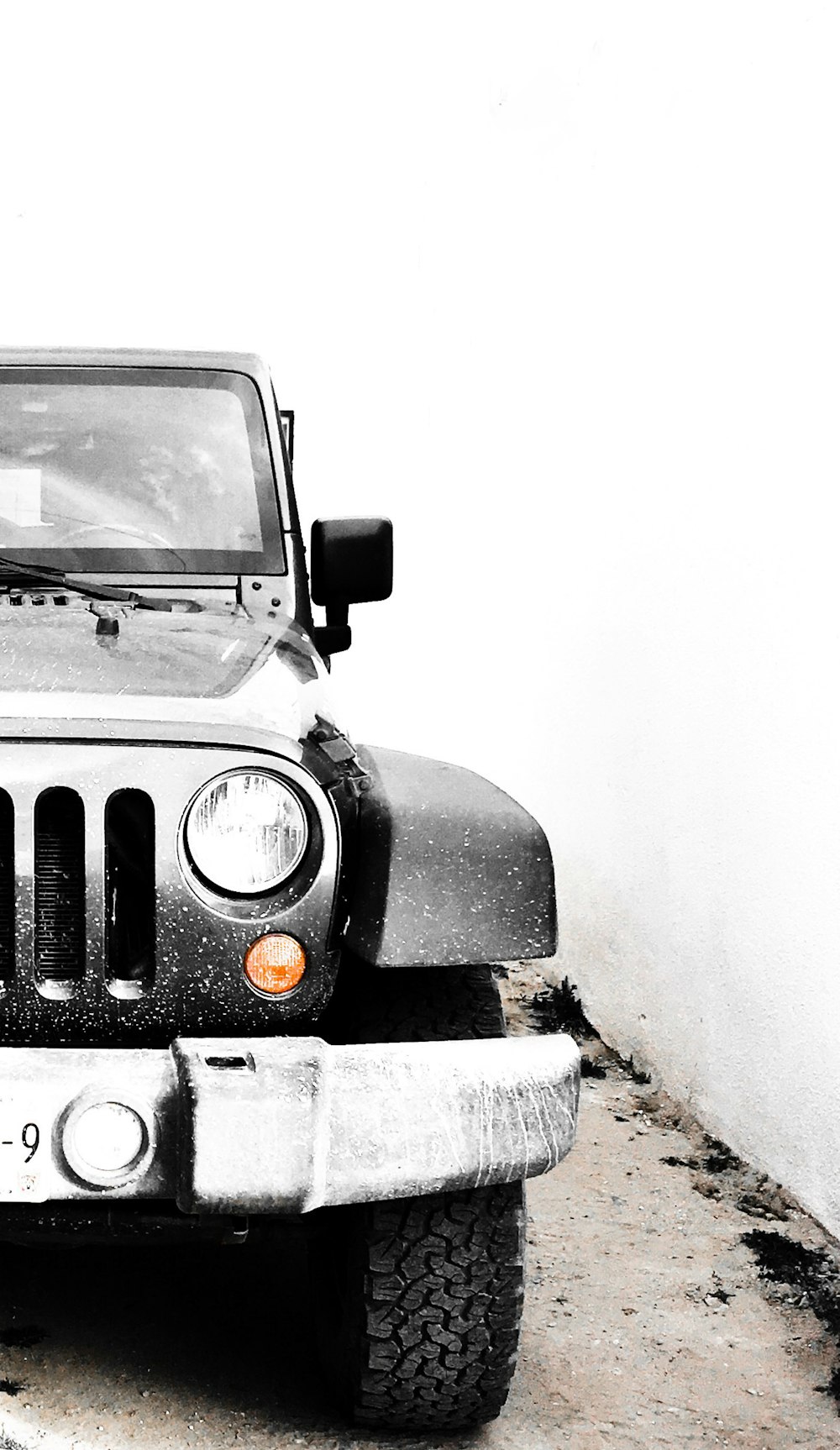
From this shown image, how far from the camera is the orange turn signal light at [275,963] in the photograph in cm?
211

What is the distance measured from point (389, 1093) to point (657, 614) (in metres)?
2.52

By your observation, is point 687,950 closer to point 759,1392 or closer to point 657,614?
point 657,614

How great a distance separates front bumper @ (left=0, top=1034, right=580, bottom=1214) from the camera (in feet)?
6.45

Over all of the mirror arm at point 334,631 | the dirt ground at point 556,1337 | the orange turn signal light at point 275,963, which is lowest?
the dirt ground at point 556,1337

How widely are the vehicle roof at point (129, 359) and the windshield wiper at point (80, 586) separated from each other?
62 centimetres

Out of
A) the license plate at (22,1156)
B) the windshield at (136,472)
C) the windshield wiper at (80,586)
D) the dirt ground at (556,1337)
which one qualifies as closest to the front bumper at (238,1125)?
the license plate at (22,1156)

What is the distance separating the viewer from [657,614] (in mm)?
4320

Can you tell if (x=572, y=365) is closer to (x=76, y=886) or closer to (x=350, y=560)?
(x=350, y=560)

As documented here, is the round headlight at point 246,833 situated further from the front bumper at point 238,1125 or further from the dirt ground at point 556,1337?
the dirt ground at point 556,1337

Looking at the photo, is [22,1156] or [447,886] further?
[447,886]

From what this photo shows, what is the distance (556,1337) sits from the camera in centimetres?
292

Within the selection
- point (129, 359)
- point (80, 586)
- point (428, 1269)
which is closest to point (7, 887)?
point (428, 1269)

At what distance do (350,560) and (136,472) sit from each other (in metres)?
0.50

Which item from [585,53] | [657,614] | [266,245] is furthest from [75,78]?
[657,614]
